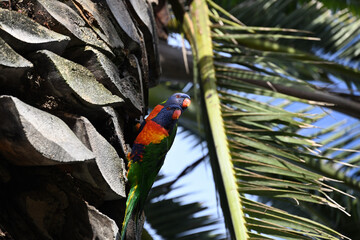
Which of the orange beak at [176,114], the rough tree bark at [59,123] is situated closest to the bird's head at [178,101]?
the orange beak at [176,114]

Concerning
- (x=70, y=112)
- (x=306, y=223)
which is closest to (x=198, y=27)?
(x=306, y=223)

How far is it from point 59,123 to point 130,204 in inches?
13.3

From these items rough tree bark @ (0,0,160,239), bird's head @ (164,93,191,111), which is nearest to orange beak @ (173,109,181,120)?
bird's head @ (164,93,191,111)

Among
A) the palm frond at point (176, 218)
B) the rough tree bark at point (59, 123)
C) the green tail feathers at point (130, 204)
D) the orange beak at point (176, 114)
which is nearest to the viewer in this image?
the rough tree bark at point (59, 123)

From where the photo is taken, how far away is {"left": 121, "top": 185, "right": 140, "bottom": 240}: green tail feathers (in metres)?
1.11

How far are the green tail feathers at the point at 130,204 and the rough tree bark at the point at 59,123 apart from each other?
0.06ft

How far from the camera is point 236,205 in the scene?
1466 mm

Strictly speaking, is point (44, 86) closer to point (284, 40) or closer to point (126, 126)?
point (126, 126)

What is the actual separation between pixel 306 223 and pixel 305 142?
0.35m

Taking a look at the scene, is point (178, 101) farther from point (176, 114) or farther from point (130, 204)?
point (130, 204)

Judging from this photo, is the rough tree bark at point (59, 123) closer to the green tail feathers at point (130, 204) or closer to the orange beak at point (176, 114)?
the green tail feathers at point (130, 204)

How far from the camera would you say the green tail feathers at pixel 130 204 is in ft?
3.65

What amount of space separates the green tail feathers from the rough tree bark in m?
0.02

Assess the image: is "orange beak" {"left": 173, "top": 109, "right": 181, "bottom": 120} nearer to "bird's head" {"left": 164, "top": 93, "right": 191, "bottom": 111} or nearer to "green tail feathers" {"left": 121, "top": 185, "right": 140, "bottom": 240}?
"bird's head" {"left": 164, "top": 93, "right": 191, "bottom": 111}
